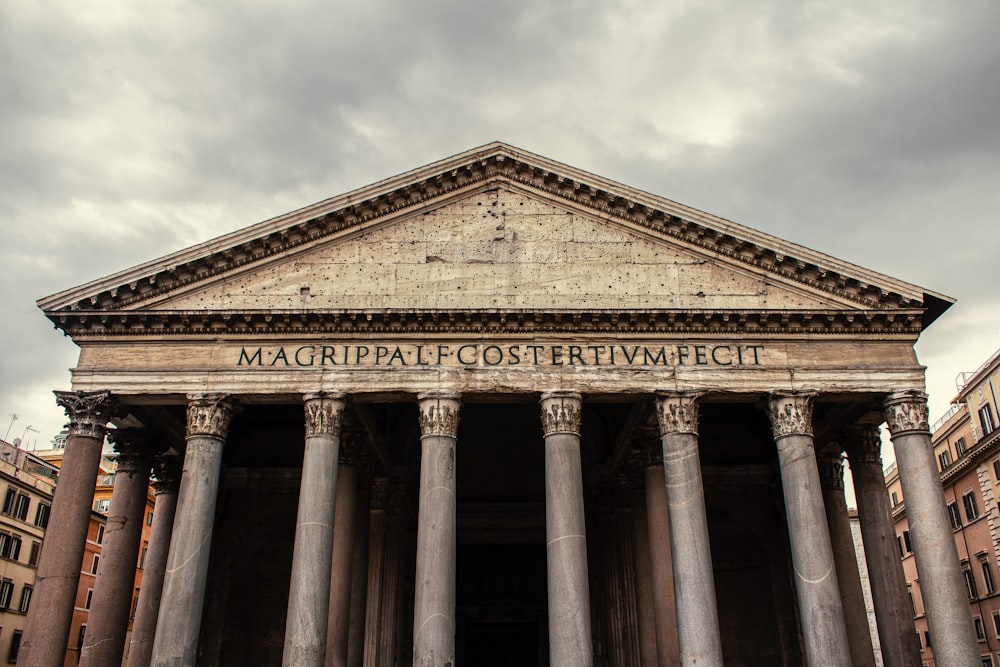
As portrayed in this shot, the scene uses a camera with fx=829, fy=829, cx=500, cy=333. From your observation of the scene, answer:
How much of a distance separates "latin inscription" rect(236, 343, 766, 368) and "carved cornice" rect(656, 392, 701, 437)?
607mm

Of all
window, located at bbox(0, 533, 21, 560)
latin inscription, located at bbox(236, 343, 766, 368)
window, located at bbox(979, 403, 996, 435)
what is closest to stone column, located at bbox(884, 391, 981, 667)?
latin inscription, located at bbox(236, 343, 766, 368)

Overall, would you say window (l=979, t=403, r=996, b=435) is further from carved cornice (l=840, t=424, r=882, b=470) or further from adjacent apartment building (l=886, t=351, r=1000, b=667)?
carved cornice (l=840, t=424, r=882, b=470)

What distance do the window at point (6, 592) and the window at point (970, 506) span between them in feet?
112

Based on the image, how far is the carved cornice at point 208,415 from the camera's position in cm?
1430

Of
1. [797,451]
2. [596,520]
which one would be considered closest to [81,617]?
[596,520]

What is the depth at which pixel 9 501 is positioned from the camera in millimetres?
28953

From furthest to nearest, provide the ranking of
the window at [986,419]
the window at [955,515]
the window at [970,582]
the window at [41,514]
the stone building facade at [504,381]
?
the window at [955,515] < the window at [41,514] < the window at [970,582] < the window at [986,419] < the stone building facade at [504,381]

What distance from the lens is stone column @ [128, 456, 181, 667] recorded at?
16.2m

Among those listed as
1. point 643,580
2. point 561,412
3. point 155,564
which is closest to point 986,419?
point 643,580

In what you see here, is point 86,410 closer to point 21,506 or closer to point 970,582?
point 21,506

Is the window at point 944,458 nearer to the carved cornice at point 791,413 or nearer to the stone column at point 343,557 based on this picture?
the carved cornice at point 791,413

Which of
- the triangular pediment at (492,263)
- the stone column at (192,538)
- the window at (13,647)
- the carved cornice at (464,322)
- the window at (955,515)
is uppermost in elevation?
the triangular pediment at (492,263)

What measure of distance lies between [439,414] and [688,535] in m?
4.60

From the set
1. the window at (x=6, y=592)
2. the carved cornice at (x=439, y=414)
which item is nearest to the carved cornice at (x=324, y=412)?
the carved cornice at (x=439, y=414)
